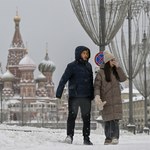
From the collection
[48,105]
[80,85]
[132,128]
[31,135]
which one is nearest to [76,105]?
[80,85]

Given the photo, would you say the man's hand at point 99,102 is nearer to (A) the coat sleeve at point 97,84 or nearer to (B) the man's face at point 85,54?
(A) the coat sleeve at point 97,84

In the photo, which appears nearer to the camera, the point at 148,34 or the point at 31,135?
the point at 31,135

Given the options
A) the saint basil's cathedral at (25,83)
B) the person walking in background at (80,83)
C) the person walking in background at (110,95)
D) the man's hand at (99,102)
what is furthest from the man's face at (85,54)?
the saint basil's cathedral at (25,83)

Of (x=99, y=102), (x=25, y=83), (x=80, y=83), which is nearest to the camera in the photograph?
(x=99, y=102)

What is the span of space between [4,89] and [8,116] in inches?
588

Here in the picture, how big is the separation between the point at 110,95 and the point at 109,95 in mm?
15

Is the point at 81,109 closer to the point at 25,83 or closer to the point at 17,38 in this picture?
the point at 25,83

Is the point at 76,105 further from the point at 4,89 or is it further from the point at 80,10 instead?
the point at 4,89

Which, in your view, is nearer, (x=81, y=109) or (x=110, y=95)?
(x=110, y=95)

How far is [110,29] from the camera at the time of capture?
15344 mm

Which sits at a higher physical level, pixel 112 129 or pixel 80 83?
pixel 80 83

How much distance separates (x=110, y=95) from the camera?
7.32m

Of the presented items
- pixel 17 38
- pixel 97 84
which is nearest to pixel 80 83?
pixel 97 84

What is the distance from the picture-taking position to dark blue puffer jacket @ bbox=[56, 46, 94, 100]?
303 inches
